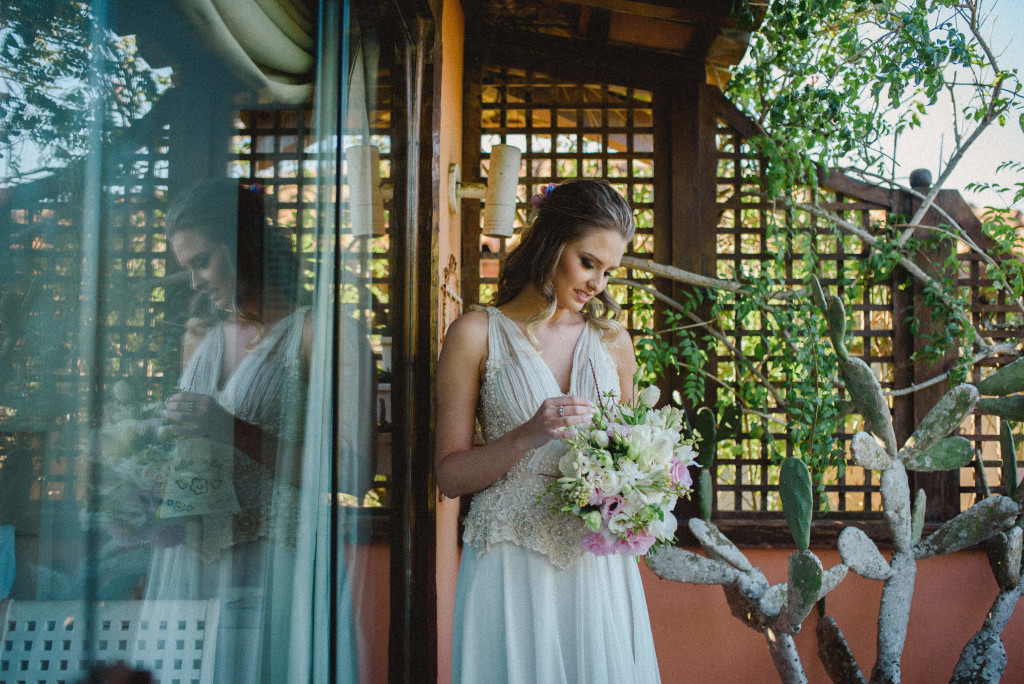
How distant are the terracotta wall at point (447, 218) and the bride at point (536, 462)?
536 mm

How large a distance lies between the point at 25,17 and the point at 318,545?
94 cm

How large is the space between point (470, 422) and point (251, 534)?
2.57ft

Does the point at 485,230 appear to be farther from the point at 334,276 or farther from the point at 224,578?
the point at 224,578

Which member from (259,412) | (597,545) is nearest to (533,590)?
(597,545)

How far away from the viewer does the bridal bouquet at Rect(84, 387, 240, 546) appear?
2.26 ft

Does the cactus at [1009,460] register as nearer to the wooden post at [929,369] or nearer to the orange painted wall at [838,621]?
the wooden post at [929,369]

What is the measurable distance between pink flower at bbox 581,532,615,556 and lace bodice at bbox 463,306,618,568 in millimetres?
103

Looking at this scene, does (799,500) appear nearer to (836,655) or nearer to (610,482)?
(836,655)

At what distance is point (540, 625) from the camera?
1.59m

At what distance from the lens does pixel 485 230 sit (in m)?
2.67

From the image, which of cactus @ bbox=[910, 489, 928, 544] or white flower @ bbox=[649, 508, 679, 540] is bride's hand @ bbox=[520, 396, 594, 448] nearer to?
white flower @ bbox=[649, 508, 679, 540]

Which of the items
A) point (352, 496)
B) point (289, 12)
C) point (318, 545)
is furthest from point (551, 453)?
point (289, 12)

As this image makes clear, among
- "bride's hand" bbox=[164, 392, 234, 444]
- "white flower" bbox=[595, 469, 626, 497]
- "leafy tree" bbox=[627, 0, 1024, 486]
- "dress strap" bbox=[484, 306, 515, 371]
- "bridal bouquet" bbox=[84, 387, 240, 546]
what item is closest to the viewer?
"bridal bouquet" bbox=[84, 387, 240, 546]

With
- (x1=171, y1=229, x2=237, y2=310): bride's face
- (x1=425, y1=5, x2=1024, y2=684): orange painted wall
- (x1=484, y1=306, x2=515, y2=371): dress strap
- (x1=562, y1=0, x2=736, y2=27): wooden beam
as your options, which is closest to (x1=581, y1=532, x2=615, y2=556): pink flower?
(x1=484, y1=306, x2=515, y2=371): dress strap
